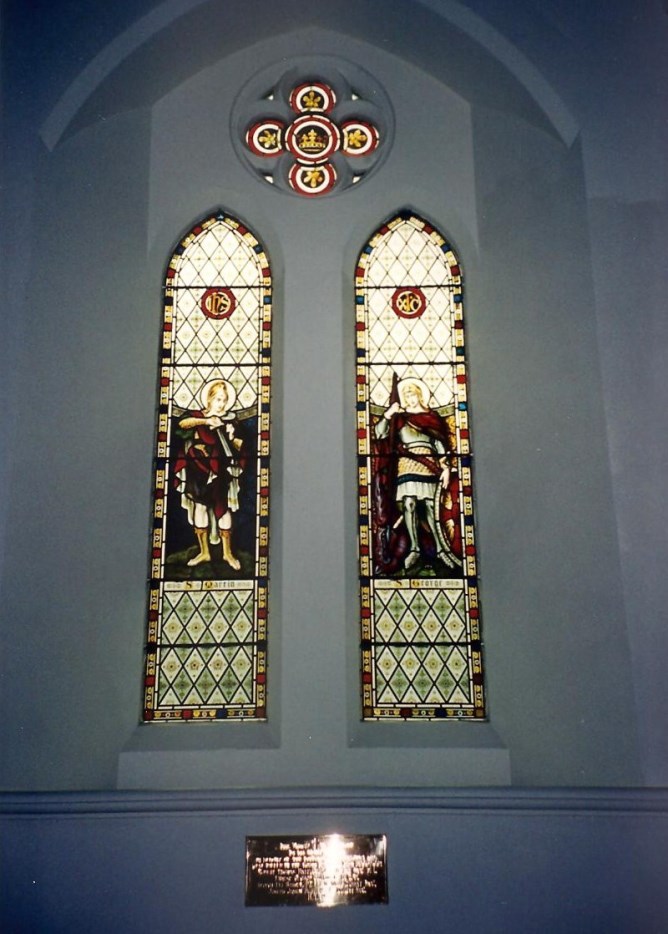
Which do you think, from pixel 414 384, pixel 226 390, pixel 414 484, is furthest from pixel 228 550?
pixel 414 384

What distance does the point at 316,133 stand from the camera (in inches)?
243

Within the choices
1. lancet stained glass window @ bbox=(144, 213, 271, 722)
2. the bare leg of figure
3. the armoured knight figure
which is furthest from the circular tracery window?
the bare leg of figure

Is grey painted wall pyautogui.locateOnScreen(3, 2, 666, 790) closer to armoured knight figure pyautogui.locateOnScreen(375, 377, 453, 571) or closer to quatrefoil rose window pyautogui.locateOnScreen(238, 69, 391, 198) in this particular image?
quatrefoil rose window pyautogui.locateOnScreen(238, 69, 391, 198)

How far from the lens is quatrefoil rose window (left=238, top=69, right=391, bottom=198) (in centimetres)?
603

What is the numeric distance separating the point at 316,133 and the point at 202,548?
2.65 metres

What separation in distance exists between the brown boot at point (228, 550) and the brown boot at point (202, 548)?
3.3 inches

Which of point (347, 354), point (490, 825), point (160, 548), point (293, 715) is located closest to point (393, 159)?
point (347, 354)

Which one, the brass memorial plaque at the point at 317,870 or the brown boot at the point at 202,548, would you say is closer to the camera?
the brass memorial plaque at the point at 317,870

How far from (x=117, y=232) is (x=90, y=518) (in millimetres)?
1661

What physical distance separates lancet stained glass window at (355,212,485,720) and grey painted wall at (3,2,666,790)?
0.13m

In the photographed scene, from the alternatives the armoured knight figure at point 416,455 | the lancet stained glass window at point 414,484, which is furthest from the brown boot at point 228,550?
the armoured knight figure at point 416,455

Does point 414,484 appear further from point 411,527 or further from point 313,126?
point 313,126

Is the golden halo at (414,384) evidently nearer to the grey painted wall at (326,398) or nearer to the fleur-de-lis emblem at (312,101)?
the grey painted wall at (326,398)

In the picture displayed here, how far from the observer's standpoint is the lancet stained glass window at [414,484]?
511 centimetres
